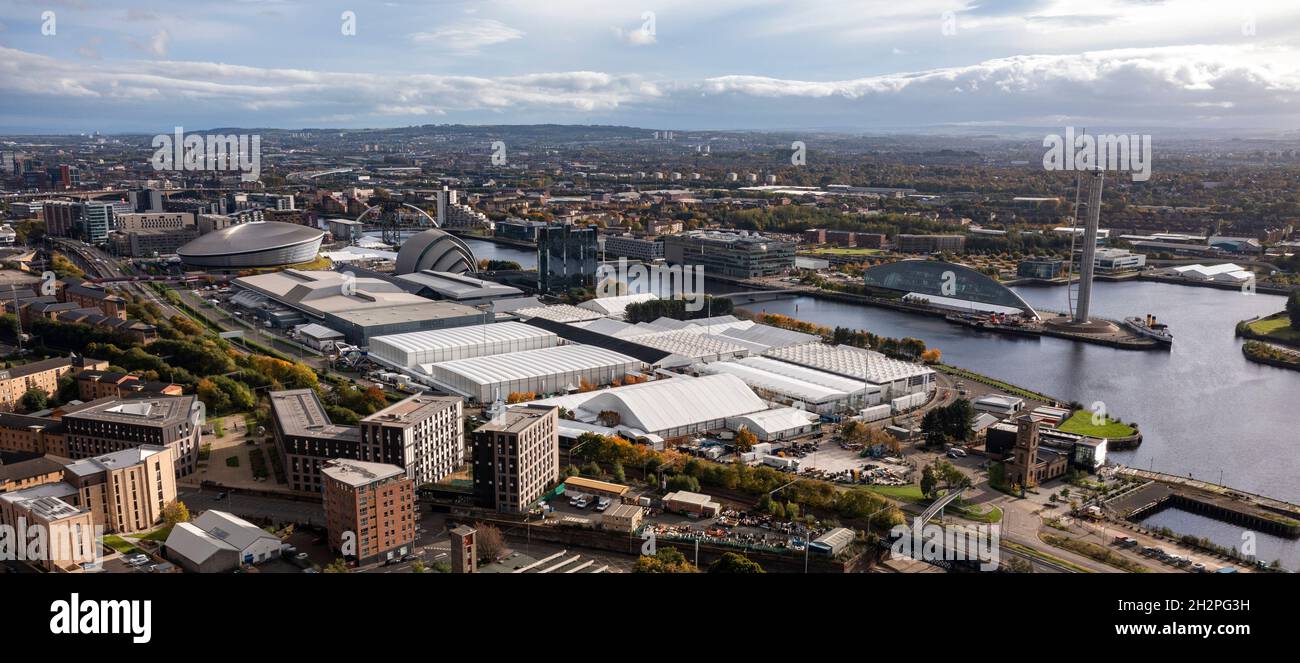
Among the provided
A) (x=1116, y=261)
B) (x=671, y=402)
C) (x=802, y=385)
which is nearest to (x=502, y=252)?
(x=1116, y=261)

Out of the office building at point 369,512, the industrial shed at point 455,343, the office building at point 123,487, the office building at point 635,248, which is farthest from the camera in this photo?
the office building at point 635,248

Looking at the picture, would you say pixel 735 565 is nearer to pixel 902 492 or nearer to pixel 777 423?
pixel 902 492

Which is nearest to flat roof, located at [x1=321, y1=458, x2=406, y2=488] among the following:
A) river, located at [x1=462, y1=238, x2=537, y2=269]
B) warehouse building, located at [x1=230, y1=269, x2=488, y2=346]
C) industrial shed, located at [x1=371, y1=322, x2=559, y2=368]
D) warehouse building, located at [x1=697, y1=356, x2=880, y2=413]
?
warehouse building, located at [x1=697, y1=356, x2=880, y2=413]

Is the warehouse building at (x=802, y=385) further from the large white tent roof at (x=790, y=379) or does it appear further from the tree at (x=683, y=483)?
the tree at (x=683, y=483)

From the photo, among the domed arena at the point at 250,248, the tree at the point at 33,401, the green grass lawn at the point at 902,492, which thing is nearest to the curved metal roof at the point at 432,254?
the domed arena at the point at 250,248
